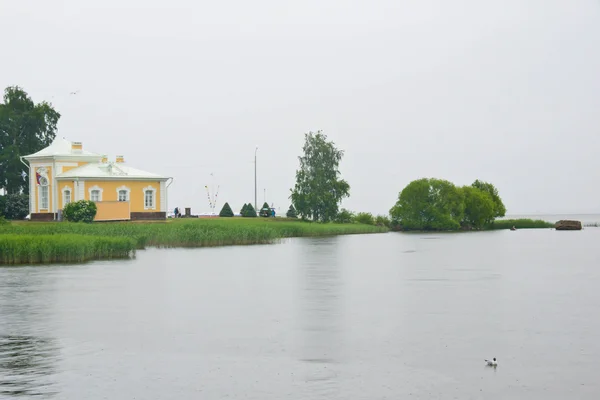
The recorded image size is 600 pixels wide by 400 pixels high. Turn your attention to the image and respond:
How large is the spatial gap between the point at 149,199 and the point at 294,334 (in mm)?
56197

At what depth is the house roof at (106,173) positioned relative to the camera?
72750 mm

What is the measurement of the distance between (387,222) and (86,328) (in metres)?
91.1

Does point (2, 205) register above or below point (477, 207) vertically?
below

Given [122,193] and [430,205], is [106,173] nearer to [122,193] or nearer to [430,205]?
[122,193]

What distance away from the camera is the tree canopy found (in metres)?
107

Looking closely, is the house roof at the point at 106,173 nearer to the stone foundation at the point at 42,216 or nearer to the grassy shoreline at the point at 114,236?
the stone foundation at the point at 42,216

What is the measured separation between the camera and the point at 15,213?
250ft

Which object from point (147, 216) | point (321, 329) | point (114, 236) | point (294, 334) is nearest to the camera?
point (294, 334)

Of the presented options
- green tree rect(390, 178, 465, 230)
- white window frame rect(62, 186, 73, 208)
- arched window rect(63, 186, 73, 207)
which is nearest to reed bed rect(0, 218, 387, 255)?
white window frame rect(62, 186, 73, 208)

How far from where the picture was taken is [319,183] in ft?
320

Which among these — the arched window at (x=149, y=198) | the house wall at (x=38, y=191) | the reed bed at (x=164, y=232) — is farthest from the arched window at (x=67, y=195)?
the reed bed at (x=164, y=232)

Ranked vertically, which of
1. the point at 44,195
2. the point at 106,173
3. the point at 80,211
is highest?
the point at 106,173

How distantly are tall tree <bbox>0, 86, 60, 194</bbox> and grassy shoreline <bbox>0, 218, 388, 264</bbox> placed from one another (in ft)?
64.3

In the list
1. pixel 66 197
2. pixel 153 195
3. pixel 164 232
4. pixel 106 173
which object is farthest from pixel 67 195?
pixel 164 232
